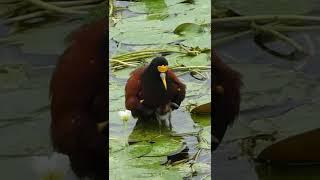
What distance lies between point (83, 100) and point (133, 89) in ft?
0.44

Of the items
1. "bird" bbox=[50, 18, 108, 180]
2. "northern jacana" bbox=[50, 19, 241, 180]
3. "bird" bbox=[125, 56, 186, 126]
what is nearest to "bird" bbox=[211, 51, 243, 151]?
"northern jacana" bbox=[50, 19, 241, 180]

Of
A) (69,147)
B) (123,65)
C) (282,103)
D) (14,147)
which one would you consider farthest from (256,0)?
(14,147)

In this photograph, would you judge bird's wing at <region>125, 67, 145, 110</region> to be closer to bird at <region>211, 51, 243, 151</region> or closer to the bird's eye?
the bird's eye

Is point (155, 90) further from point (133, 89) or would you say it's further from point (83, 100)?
point (83, 100)

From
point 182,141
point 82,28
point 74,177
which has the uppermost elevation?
point 82,28

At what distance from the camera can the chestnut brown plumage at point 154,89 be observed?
1.34m

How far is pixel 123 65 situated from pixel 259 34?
362 mm

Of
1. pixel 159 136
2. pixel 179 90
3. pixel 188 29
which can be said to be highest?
pixel 188 29

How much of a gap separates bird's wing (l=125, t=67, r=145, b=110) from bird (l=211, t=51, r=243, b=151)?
191 millimetres

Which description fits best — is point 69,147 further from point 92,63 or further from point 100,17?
point 100,17

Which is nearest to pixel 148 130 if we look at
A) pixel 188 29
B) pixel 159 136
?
pixel 159 136

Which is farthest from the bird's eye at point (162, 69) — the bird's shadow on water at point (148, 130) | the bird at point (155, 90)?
the bird's shadow on water at point (148, 130)

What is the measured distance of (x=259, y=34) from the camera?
4.66ft

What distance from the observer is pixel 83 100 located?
1.38 m
